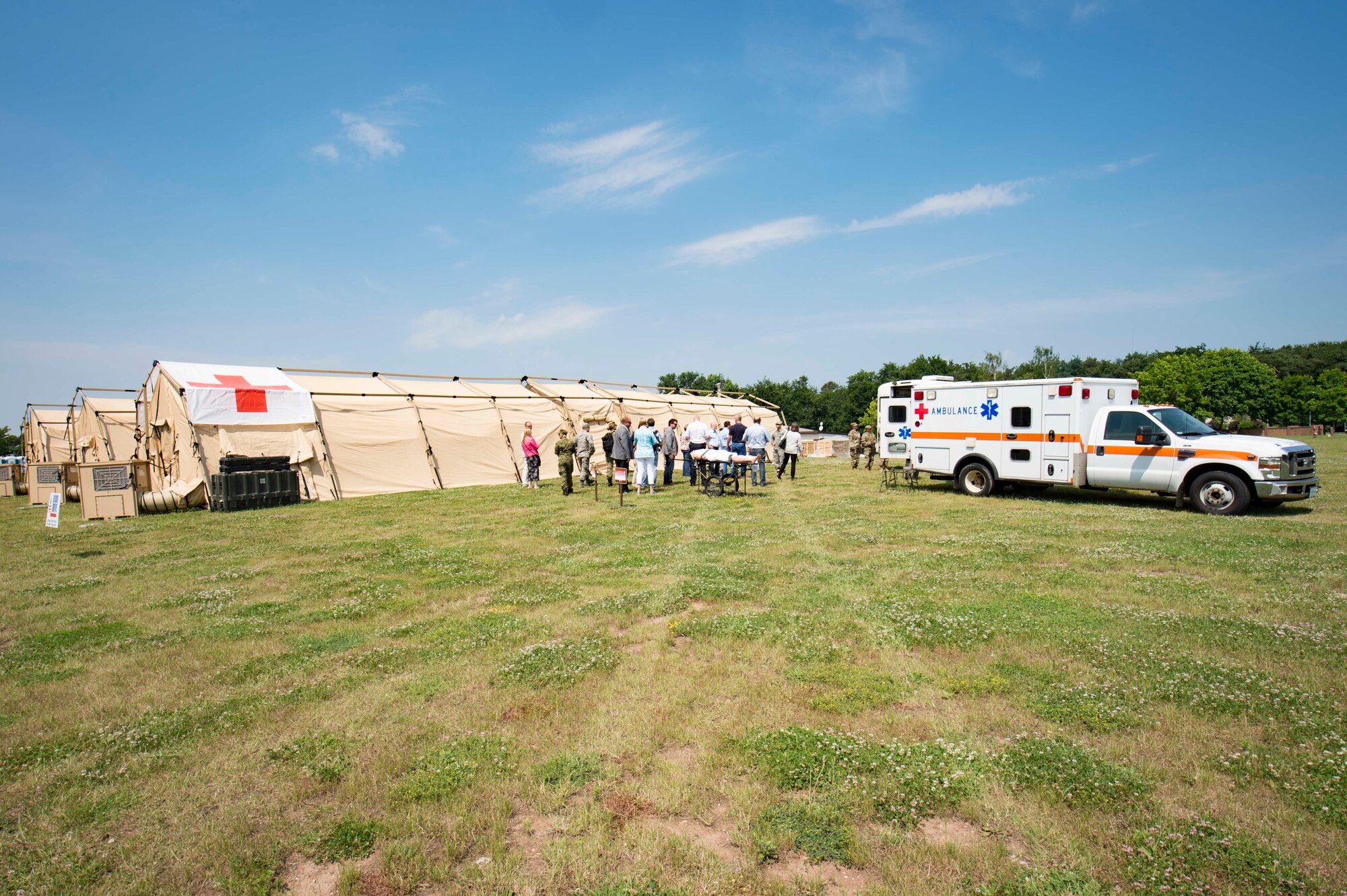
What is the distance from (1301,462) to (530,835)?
15.4m

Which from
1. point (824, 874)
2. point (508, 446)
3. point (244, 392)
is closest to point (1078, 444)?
point (824, 874)

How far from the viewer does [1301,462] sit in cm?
1243

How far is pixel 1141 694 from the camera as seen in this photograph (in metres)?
4.72

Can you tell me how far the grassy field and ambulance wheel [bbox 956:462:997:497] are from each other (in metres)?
6.61

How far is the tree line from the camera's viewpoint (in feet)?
276

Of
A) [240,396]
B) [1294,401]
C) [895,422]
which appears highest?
[1294,401]

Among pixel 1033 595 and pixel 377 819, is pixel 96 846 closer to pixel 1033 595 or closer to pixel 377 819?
pixel 377 819

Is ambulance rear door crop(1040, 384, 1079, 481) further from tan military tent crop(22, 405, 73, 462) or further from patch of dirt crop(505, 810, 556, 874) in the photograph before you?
tan military tent crop(22, 405, 73, 462)

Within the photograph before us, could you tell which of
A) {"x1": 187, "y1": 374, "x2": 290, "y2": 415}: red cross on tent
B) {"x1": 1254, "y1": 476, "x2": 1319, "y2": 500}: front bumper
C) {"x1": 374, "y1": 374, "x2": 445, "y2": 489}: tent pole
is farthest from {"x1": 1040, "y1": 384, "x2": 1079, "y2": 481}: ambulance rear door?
{"x1": 187, "y1": 374, "x2": 290, "y2": 415}: red cross on tent

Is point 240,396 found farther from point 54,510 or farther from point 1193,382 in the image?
point 1193,382

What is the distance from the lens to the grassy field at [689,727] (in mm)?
3207

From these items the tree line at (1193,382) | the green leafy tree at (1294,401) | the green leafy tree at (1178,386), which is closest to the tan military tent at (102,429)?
the tree line at (1193,382)

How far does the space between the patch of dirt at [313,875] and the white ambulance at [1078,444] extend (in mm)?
14482

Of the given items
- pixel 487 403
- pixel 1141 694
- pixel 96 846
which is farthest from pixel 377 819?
pixel 487 403
